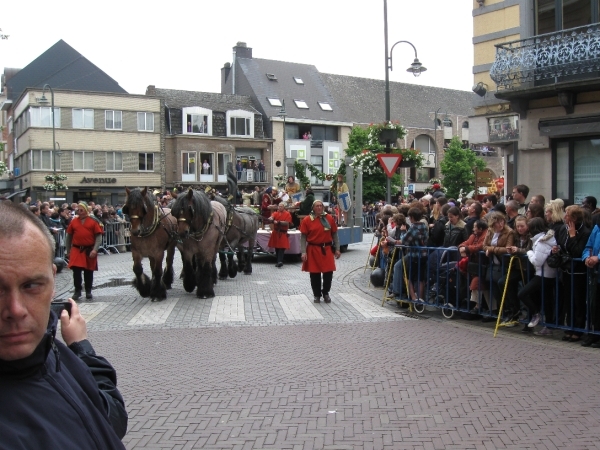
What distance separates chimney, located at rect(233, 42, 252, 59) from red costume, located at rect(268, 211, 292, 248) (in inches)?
1649

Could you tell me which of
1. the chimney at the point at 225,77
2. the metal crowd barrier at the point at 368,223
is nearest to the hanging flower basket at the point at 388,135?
the metal crowd barrier at the point at 368,223

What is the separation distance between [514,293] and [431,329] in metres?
1.25

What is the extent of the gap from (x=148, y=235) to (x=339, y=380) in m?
6.22

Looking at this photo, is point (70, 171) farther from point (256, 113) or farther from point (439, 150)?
point (439, 150)

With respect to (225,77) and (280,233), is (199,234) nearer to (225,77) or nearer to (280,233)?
(280,233)

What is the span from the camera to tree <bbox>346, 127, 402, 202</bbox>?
34.6 meters

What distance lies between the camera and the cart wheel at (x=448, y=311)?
10.7m

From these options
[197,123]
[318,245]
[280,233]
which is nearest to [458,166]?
Result: [197,123]

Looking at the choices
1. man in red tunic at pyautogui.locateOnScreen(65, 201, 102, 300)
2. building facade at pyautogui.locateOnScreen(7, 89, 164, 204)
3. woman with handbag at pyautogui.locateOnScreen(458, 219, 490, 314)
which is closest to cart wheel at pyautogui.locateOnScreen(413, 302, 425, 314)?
woman with handbag at pyautogui.locateOnScreen(458, 219, 490, 314)

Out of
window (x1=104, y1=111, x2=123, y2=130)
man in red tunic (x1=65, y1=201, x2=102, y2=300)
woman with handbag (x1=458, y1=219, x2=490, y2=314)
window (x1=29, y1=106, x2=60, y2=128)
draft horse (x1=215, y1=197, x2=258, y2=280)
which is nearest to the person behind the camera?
woman with handbag (x1=458, y1=219, x2=490, y2=314)

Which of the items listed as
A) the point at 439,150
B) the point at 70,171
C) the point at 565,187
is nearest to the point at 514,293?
the point at 565,187

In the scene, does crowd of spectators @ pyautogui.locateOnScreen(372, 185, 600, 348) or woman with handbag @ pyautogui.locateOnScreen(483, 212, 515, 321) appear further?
woman with handbag @ pyautogui.locateOnScreen(483, 212, 515, 321)

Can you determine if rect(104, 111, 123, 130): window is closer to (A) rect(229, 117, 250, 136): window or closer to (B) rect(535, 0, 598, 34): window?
(A) rect(229, 117, 250, 136): window

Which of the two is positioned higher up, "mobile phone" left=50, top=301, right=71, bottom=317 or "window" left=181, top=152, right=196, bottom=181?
"window" left=181, top=152, right=196, bottom=181
